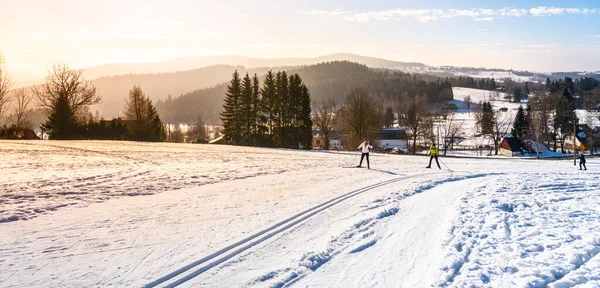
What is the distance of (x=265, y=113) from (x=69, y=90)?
3214 centimetres

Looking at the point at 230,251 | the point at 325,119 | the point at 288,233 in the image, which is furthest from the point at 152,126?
the point at 230,251

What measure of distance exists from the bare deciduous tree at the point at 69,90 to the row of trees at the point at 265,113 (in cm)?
2460

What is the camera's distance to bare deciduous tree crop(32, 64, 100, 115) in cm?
6066

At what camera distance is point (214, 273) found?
6816mm

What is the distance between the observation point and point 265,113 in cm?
5650

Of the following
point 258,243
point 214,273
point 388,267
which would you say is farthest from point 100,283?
point 388,267

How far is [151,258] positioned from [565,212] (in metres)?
12.6

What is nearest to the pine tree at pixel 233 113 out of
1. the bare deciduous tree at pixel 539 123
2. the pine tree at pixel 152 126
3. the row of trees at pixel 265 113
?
the row of trees at pixel 265 113

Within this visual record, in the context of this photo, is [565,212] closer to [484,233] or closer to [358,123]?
[484,233]

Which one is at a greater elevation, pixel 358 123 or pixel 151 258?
pixel 358 123

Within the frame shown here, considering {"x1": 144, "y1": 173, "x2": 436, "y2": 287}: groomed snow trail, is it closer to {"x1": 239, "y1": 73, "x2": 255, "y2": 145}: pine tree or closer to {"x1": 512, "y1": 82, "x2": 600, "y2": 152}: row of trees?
{"x1": 239, "y1": 73, "x2": 255, "y2": 145}: pine tree

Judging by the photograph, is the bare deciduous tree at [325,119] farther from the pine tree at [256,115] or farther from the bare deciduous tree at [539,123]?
the bare deciduous tree at [539,123]

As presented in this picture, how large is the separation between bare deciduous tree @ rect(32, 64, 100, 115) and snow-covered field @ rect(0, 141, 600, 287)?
49757 millimetres

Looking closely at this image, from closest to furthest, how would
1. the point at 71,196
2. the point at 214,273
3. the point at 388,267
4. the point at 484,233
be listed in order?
the point at 214,273 < the point at 388,267 < the point at 484,233 < the point at 71,196
